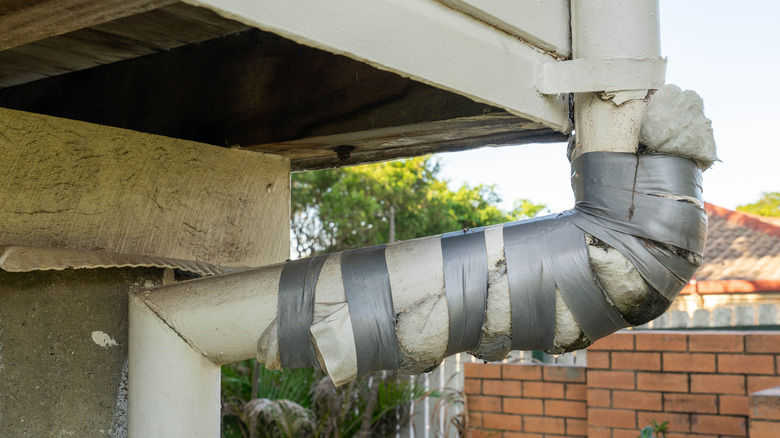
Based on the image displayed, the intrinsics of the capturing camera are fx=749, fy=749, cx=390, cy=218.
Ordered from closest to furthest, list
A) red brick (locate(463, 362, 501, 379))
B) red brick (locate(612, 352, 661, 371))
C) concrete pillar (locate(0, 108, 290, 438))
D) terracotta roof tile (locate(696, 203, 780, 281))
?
concrete pillar (locate(0, 108, 290, 438)) < red brick (locate(612, 352, 661, 371)) < red brick (locate(463, 362, 501, 379)) < terracotta roof tile (locate(696, 203, 780, 281))

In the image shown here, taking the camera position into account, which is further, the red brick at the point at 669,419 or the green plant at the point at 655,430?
the red brick at the point at 669,419

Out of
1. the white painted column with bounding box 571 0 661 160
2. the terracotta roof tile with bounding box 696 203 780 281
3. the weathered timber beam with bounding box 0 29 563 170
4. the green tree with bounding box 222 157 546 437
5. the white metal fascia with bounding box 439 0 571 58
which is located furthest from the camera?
the terracotta roof tile with bounding box 696 203 780 281

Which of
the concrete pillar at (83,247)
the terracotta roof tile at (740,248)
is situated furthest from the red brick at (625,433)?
the terracotta roof tile at (740,248)

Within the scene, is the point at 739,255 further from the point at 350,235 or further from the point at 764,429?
the point at 764,429

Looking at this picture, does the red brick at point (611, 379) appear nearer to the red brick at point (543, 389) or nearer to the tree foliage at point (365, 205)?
the red brick at point (543, 389)

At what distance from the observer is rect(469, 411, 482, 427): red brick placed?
4.59m

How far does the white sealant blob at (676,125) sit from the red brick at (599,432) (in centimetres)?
303

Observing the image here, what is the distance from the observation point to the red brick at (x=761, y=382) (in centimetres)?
362

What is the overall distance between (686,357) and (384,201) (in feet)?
21.2

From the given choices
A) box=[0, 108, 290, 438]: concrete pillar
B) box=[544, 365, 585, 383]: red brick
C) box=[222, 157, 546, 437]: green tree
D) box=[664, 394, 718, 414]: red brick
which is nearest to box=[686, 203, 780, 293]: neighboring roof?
box=[222, 157, 546, 437]: green tree

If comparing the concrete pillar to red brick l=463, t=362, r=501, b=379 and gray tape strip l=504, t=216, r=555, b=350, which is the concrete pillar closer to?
gray tape strip l=504, t=216, r=555, b=350

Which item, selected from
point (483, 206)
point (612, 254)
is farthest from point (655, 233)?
point (483, 206)

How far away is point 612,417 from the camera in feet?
13.2

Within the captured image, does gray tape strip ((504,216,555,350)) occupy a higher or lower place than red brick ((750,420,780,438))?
higher
